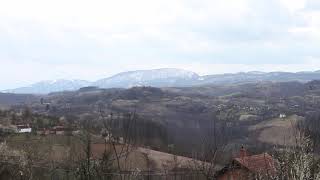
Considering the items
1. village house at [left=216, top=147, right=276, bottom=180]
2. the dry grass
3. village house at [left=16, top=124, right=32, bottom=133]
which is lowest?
the dry grass

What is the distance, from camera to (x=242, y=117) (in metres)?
162

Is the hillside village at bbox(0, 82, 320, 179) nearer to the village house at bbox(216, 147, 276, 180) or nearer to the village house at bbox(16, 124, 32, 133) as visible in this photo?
the village house at bbox(216, 147, 276, 180)

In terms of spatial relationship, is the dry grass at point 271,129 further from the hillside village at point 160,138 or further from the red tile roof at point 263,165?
the red tile roof at point 263,165

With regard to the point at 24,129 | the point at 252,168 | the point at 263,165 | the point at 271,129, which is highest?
the point at 252,168

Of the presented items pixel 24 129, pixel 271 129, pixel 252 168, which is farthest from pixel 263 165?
pixel 271 129

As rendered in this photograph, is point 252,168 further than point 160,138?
No

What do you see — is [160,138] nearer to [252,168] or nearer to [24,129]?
[24,129]

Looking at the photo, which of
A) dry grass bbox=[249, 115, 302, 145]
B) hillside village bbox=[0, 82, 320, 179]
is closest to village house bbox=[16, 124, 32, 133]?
hillside village bbox=[0, 82, 320, 179]

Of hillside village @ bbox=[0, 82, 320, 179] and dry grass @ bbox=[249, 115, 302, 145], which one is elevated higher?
hillside village @ bbox=[0, 82, 320, 179]

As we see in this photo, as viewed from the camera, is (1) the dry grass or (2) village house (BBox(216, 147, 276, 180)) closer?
(2) village house (BBox(216, 147, 276, 180))

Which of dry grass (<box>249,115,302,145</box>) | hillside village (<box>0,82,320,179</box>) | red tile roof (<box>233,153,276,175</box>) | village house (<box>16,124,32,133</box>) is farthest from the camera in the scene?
dry grass (<box>249,115,302,145</box>)

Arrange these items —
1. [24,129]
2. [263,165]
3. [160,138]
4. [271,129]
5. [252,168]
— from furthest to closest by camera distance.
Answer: [271,129] → [160,138] → [24,129] → [263,165] → [252,168]

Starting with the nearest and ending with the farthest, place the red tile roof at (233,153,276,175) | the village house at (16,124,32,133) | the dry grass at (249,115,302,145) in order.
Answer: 1. the red tile roof at (233,153,276,175)
2. the village house at (16,124,32,133)
3. the dry grass at (249,115,302,145)

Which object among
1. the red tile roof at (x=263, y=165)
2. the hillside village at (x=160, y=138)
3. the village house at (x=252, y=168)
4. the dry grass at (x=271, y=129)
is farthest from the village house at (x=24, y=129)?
the red tile roof at (x=263, y=165)
